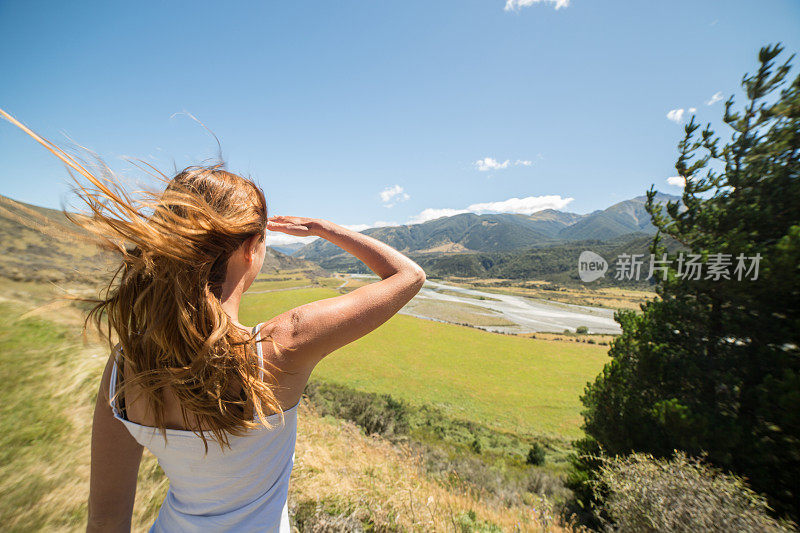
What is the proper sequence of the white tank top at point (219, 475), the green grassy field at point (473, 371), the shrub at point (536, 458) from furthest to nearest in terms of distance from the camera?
the green grassy field at point (473, 371) < the shrub at point (536, 458) < the white tank top at point (219, 475)

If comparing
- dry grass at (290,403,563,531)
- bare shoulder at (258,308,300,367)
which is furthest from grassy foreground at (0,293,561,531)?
bare shoulder at (258,308,300,367)

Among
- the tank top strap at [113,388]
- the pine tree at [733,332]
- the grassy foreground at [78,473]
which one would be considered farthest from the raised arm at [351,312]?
the pine tree at [733,332]

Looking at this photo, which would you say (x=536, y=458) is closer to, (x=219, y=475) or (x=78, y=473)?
(x=78, y=473)

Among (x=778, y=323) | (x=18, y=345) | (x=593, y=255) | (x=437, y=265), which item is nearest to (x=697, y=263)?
(x=778, y=323)

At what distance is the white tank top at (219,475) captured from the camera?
1001 millimetres

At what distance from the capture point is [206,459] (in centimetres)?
102

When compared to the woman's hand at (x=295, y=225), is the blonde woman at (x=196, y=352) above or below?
below

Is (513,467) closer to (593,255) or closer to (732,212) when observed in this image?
(732,212)

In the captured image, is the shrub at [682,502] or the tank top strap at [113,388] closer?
the tank top strap at [113,388]

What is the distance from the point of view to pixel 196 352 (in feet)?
3.05

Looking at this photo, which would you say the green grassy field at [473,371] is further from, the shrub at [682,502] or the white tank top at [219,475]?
the white tank top at [219,475]

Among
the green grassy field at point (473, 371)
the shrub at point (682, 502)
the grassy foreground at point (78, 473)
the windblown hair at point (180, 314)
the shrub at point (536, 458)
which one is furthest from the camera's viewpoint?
the green grassy field at point (473, 371)

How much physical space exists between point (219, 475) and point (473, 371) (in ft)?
102

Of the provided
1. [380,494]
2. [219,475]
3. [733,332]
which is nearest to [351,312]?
[219,475]
